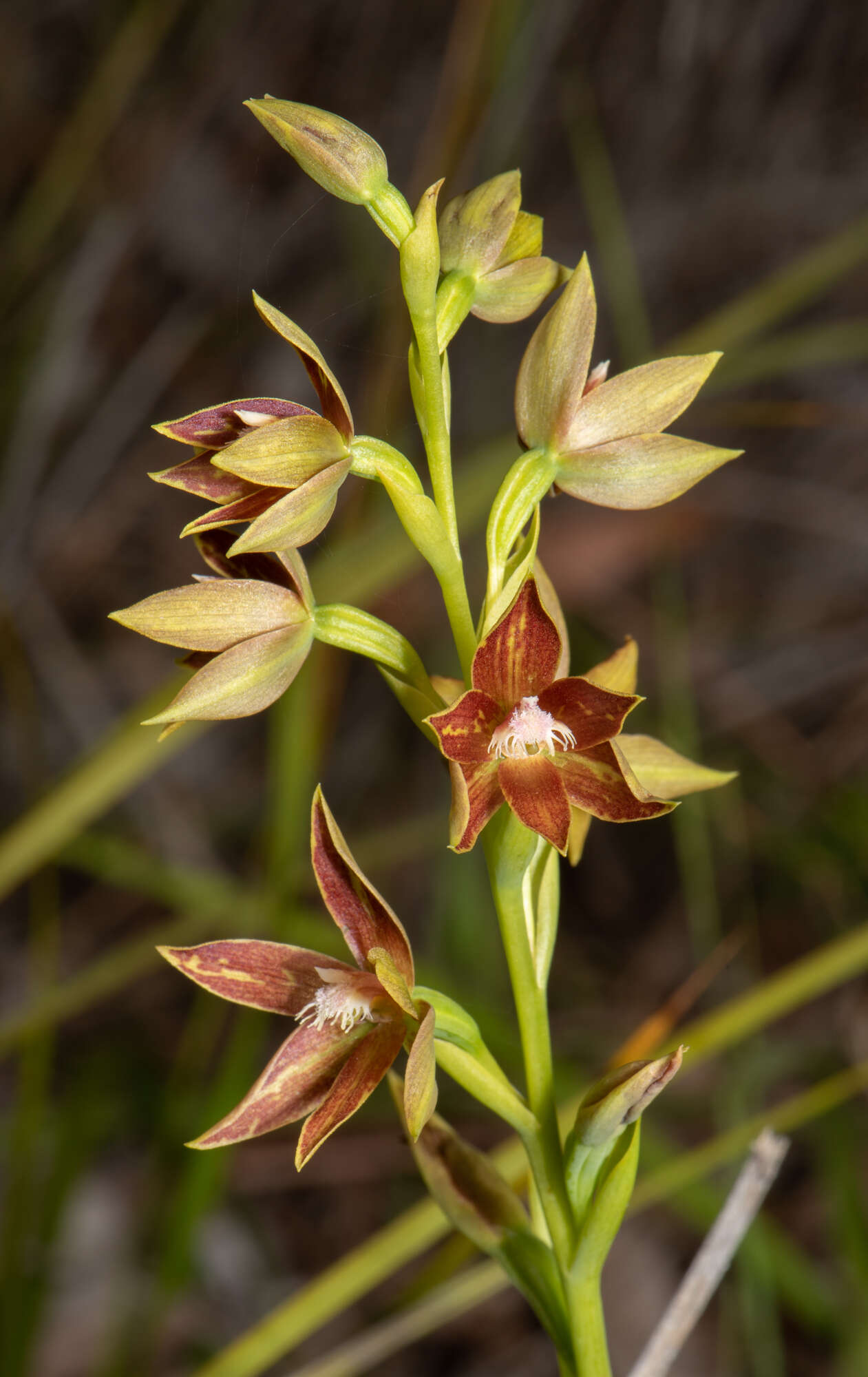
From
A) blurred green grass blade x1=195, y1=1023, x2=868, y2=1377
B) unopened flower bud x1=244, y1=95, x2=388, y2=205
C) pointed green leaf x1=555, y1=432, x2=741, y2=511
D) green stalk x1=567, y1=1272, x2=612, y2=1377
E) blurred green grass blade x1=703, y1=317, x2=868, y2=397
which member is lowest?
blurred green grass blade x1=195, y1=1023, x2=868, y2=1377

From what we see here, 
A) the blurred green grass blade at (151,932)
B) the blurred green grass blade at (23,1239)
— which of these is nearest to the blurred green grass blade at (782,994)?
the blurred green grass blade at (151,932)

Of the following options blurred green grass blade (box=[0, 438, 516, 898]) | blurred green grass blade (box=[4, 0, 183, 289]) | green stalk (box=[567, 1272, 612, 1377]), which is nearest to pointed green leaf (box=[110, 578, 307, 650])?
blurred green grass blade (box=[0, 438, 516, 898])

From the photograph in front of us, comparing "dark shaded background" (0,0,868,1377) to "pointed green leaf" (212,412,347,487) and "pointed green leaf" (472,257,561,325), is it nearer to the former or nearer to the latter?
"pointed green leaf" (472,257,561,325)

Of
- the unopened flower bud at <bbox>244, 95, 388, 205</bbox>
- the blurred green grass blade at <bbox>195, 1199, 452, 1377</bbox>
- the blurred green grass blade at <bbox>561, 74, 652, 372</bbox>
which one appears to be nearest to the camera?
the unopened flower bud at <bbox>244, 95, 388, 205</bbox>

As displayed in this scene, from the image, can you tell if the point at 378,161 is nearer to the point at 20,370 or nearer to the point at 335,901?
the point at 335,901

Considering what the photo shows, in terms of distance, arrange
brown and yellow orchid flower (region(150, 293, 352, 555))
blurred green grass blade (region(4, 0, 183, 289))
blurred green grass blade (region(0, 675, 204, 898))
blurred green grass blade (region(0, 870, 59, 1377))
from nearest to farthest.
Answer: brown and yellow orchid flower (region(150, 293, 352, 555))
blurred green grass blade (region(0, 675, 204, 898))
blurred green grass blade (region(0, 870, 59, 1377))
blurred green grass blade (region(4, 0, 183, 289))

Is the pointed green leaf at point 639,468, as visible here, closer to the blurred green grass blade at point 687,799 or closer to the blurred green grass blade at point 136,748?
the blurred green grass blade at point 136,748

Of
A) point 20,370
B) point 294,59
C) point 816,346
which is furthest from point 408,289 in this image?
point 294,59
